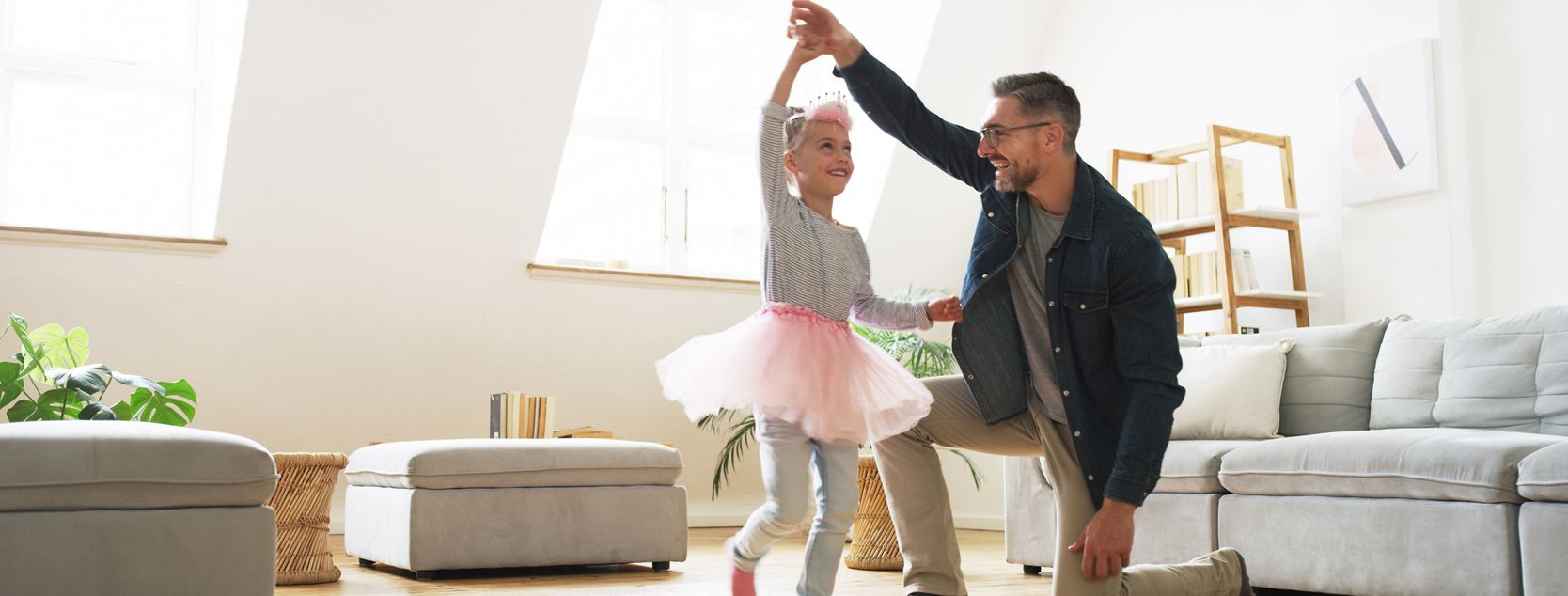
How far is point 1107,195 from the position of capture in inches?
89.5

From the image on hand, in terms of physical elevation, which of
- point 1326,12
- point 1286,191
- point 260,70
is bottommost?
point 1286,191

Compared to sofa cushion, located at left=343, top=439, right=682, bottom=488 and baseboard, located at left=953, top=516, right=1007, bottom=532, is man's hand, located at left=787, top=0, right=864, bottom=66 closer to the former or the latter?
sofa cushion, located at left=343, top=439, right=682, bottom=488

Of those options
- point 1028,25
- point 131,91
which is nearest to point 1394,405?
point 1028,25

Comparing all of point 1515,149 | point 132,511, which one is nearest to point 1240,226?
point 1515,149

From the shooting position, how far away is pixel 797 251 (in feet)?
7.96

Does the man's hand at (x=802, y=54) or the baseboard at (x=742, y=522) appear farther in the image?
the baseboard at (x=742, y=522)

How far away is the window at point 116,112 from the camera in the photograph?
4.54m

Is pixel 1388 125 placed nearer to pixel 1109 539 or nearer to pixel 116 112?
pixel 1109 539

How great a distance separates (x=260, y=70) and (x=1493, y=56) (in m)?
4.08

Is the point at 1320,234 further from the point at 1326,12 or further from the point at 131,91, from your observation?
the point at 131,91

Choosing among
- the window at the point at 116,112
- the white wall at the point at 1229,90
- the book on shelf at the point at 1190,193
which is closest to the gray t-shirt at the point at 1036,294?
the book on shelf at the point at 1190,193

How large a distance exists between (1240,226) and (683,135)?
247 centimetres

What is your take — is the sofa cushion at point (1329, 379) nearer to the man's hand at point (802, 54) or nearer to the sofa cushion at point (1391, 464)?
the sofa cushion at point (1391, 464)

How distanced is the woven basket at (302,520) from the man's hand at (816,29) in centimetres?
189
